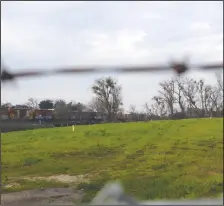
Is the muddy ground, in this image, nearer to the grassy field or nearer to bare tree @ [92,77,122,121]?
the grassy field

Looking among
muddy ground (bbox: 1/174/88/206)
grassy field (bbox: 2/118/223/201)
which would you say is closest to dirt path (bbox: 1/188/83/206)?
muddy ground (bbox: 1/174/88/206)

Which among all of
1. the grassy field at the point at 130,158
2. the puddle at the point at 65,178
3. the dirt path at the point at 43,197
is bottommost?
the dirt path at the point at 43,197

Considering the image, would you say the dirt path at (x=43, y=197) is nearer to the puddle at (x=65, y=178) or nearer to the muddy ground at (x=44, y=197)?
the muddy ground at (x=44, y=197)

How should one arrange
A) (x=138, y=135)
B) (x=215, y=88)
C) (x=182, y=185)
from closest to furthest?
(x=182, y=185)
(x=138, y=135)
(x=215, y=88)

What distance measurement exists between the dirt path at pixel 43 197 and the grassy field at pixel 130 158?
0.34 meters

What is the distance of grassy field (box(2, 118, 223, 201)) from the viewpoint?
9.06m

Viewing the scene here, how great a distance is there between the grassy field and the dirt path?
34cm

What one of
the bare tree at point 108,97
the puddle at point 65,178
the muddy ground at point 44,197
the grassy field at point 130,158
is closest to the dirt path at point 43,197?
the muddy ground at point 44,197

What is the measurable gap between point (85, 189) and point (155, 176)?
184 cm

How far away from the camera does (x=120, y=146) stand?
15.0m

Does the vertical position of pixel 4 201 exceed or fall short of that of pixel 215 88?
it falls short

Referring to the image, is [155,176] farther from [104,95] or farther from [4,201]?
[104,95]

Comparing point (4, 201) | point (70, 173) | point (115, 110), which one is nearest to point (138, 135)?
→ point (70, 173)

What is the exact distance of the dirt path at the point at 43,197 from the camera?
811cm
